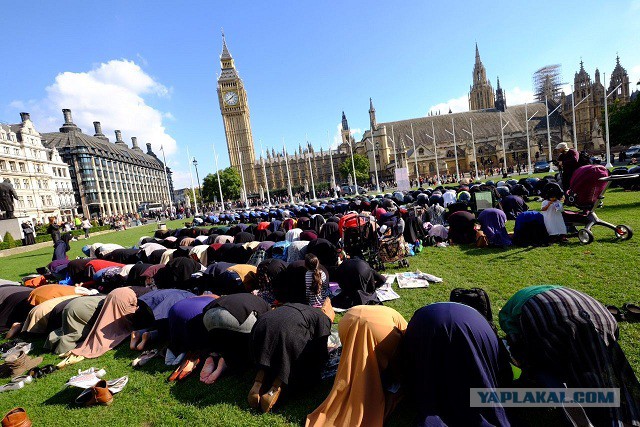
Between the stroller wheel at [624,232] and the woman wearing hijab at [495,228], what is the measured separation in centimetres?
216

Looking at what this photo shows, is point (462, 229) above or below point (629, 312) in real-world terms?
above

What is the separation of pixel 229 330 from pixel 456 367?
2804 millimetres

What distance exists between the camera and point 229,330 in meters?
4.15

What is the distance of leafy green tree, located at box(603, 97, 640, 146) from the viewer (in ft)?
Result: 102

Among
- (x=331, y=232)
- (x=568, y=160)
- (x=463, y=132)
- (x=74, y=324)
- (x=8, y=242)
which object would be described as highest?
Answer: (x=463, y=132)

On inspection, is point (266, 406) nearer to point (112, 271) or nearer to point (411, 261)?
point (411, 261)

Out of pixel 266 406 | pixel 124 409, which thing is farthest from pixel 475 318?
pixel 124 409

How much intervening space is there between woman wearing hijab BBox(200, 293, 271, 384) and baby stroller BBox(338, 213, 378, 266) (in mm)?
4660

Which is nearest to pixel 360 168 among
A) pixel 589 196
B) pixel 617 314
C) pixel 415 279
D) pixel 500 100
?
pixel 500 100

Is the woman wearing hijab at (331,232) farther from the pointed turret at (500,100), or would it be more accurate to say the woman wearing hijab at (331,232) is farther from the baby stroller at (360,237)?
the pointed turret at (500,100)

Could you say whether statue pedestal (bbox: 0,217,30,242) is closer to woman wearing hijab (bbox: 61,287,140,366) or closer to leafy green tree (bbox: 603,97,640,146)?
woman wearing hijab (bbox: 61,287,140,366)

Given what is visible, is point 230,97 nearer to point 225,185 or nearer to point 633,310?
point 225,185

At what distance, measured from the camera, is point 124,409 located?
3.85 m

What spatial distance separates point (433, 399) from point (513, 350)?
1.13 m
